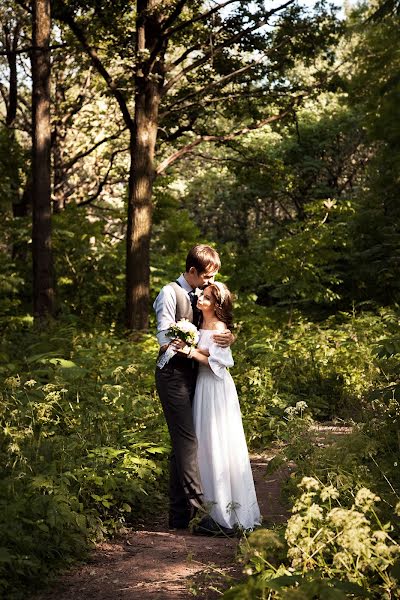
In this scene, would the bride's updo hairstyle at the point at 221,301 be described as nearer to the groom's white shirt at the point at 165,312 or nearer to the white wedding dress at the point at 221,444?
the white wedding dress at the point at 221,444

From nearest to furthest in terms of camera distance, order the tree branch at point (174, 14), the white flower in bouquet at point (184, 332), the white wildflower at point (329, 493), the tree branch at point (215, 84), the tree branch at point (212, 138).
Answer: the white wildflower at point (329, 493) → the white flower in bouquet at point (184, 332) → the tree branch at point (174, 14) → the tree branch at point (215, 84) → the tree branch at point (212, 138)

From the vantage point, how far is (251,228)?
2764 centimetres

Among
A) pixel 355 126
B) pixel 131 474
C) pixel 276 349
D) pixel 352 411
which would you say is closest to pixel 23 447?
pixel 131 474

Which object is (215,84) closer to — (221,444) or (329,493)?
(221,444)

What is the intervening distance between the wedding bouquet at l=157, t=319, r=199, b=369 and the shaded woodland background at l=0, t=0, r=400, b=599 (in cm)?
94

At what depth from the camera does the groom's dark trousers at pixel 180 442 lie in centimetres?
587

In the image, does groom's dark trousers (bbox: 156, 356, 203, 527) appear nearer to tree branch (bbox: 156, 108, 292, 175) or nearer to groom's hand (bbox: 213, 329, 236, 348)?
groom's hand (bbox: 213, 329, 236, 348)

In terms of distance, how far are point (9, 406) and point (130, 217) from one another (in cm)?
621

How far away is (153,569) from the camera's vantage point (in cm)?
479

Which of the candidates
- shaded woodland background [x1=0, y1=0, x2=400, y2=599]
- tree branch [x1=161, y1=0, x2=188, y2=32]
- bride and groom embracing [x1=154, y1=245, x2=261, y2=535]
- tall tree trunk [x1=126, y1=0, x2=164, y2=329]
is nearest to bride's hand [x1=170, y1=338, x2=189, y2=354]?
bride and groom embracing [x1=154, y1=245, x2=261, y2=535]

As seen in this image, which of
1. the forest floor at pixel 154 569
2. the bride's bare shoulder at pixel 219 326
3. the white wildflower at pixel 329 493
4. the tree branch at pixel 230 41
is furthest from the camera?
the tree branch at pixel 230 41

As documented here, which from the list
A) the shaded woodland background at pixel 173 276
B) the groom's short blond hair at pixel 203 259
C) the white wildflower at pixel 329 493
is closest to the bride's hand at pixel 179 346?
the groom's short blond hair at pixel 203 259

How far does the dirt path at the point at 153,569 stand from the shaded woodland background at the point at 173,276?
18 centimetres

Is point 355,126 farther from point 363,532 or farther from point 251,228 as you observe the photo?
point 363,532
